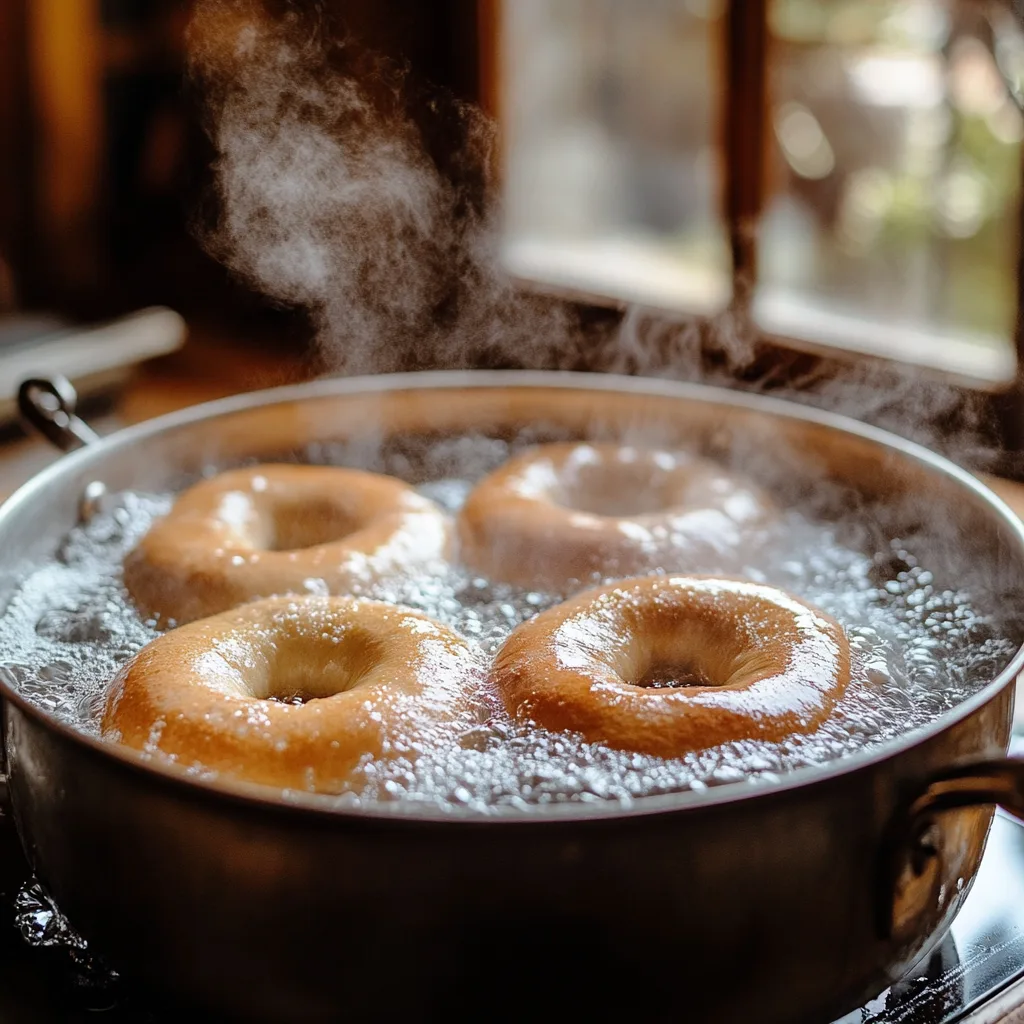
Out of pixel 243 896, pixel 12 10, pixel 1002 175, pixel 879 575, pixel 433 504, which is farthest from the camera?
pixel 12 10

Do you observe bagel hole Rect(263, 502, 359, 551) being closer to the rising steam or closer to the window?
the rising steam

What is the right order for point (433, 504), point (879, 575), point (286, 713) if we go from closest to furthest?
1. point (286, 713)
2. point (879, 575)
3. point (433, 504)

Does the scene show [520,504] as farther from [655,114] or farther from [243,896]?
[655,114]

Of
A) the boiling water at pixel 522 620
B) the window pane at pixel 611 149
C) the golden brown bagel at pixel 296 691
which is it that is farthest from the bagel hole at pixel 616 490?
the window pane at pixel 611 149

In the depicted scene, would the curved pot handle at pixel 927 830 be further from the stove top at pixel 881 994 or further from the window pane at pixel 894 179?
the window pane at pixel 894 179

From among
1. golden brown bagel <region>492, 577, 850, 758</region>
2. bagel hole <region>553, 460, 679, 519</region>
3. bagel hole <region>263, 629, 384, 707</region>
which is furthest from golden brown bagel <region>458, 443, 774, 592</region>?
bagel hole <region>263, 629, 384, 707</region>

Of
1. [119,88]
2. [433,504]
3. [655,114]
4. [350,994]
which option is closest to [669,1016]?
[350,994]

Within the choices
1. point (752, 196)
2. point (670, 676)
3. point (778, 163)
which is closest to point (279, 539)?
point (670, 676)
